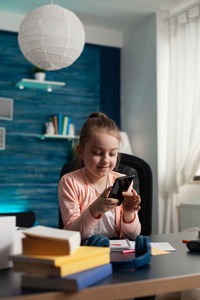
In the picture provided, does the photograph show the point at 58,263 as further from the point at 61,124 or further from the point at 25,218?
the point at 61,124

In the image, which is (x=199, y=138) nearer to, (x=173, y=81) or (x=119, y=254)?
(x=173, y=81)

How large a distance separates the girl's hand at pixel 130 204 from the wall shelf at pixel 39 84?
273 centimetres

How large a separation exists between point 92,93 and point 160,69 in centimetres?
87

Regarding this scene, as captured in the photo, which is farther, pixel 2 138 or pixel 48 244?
pixel 2 138

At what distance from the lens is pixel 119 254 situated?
44.6 inches

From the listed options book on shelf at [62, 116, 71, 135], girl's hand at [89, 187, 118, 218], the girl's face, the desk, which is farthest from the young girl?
book on shelf at [62, 116, 71, 135]

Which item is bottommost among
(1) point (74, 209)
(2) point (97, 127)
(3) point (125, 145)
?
(1) point (74, 209)

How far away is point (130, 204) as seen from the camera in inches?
56.7

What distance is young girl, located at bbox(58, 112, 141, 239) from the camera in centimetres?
148

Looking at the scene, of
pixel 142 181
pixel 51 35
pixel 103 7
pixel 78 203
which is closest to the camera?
pixel 78 203

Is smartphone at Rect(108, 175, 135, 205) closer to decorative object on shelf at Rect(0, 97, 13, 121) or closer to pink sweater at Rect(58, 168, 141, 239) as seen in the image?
pink sweater at Rect(58, 168, 141, 239)

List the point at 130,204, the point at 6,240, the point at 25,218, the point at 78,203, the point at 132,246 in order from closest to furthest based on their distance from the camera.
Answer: the point at 6,240
the point at 132,246
the point at 130,204
the point at 78,203
the point at 25,218

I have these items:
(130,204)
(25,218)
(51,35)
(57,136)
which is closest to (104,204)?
(130,204)

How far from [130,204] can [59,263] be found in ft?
2.19
